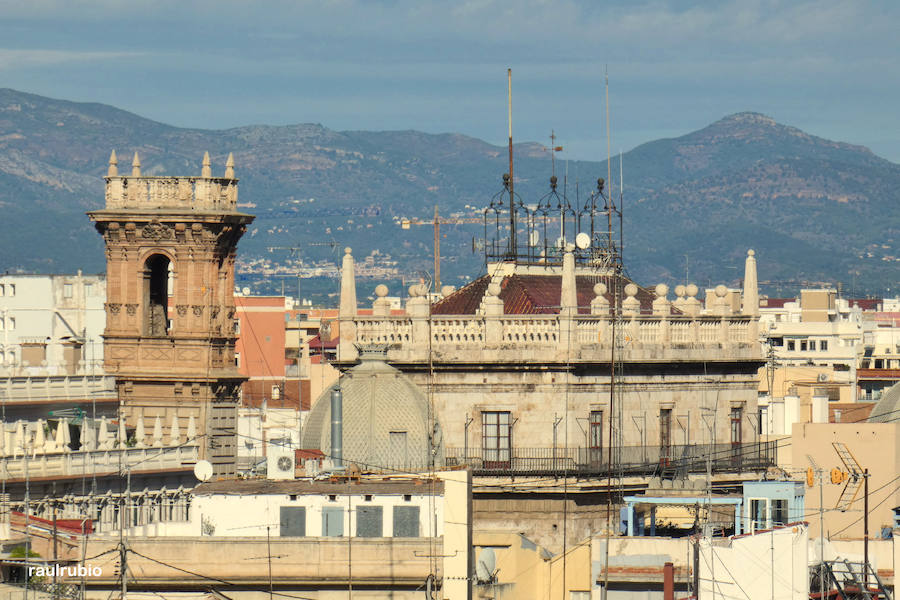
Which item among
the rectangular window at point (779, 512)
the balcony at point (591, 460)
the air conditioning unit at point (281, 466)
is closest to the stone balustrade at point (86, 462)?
the air conditioning unit at point (281, 466)

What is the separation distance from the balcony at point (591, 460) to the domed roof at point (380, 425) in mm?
6844

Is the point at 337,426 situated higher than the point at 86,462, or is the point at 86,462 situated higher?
the point at 337,426

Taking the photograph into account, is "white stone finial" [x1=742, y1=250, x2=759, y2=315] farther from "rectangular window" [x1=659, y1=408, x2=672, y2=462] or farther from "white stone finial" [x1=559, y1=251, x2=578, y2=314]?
"white stone finial" [x1=559, y1=251, x2=578, y2=314]

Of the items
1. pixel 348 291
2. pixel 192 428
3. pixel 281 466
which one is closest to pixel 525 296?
pixel 348 291

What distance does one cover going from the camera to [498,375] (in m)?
75.0

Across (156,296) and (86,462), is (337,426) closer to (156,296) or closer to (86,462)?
(86,462)

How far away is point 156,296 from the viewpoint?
3529 inches

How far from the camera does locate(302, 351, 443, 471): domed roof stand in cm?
6469

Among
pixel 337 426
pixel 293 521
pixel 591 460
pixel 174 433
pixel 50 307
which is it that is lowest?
pixel 293 521

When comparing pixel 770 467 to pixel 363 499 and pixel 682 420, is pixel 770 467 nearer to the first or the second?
pixel 682 420

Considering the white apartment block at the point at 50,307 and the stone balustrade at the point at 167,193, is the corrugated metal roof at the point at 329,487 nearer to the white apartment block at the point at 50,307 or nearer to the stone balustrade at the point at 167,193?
the stone balustrade at the point at 167,193

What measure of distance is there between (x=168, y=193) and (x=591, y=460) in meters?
19.4

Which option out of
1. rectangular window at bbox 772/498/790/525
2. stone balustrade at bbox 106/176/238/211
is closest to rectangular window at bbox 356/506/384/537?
rectangular window at bbox 772/498/790/525

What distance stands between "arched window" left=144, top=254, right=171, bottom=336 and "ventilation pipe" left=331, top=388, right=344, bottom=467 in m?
22.7
